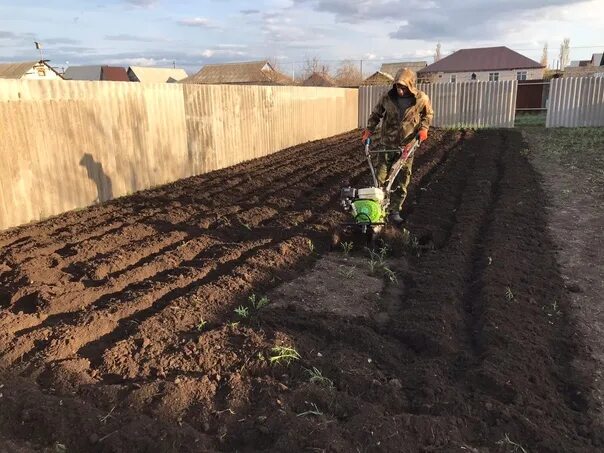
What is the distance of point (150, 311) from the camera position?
4109 mm

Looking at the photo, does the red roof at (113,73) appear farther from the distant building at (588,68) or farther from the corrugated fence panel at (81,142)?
the corrugated fence panel at (81,142)

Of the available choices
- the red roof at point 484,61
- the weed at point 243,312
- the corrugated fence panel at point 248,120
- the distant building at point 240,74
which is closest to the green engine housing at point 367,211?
the weed at point 243,312

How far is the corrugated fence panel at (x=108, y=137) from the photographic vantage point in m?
6.77

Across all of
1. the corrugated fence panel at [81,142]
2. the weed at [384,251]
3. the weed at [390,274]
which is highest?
the corrugated fence panel at [81,142]

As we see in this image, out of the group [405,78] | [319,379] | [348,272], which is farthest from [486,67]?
[319,379]

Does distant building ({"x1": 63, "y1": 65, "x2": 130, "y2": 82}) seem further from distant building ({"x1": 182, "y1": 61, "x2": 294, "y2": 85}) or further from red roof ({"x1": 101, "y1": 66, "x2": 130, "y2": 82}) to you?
distant building ({"x1": 182, "y1": 61, "x2": 294, "y2": 85})

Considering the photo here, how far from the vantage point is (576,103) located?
20.8 metres

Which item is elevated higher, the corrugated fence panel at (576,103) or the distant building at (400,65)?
the distant building at (400,65)

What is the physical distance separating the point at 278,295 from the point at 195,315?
2.86ft

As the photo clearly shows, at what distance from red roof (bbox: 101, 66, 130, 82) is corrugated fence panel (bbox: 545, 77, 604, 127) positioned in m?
50.6

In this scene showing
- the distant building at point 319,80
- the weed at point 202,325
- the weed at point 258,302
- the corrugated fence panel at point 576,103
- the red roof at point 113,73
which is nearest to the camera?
the weed at point 202,325

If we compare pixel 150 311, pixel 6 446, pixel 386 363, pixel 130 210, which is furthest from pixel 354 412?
pixel 130 210

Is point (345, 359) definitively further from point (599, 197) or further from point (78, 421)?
point (599, 197)

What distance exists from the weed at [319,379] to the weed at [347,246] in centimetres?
276
